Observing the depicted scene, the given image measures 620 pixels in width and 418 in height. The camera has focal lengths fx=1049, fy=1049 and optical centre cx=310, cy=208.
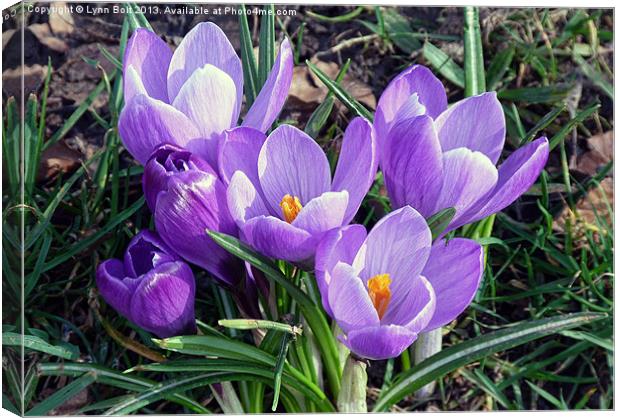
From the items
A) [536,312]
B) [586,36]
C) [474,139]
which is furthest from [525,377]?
[586,36]

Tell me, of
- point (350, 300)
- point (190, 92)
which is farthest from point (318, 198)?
point (190, 92)

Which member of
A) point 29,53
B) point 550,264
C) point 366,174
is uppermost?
point 29,53

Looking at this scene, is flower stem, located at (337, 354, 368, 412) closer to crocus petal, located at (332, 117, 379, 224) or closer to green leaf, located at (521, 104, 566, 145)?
crocus petal, located at (332, 117, 379, 224)

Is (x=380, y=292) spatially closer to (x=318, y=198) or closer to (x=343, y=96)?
(x=318, y=198)

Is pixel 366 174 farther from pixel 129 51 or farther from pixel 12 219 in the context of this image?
pixel 12 219

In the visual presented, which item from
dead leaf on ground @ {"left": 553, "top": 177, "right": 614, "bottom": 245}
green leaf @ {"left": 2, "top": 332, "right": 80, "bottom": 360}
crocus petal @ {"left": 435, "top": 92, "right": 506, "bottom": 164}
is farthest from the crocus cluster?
dead leaf on ground @ {"left": 553, "top": 177, "right": 614, "bottom": 245}

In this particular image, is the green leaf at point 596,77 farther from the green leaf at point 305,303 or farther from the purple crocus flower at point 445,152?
the green leaf at point 305,303

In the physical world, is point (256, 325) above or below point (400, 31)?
below
